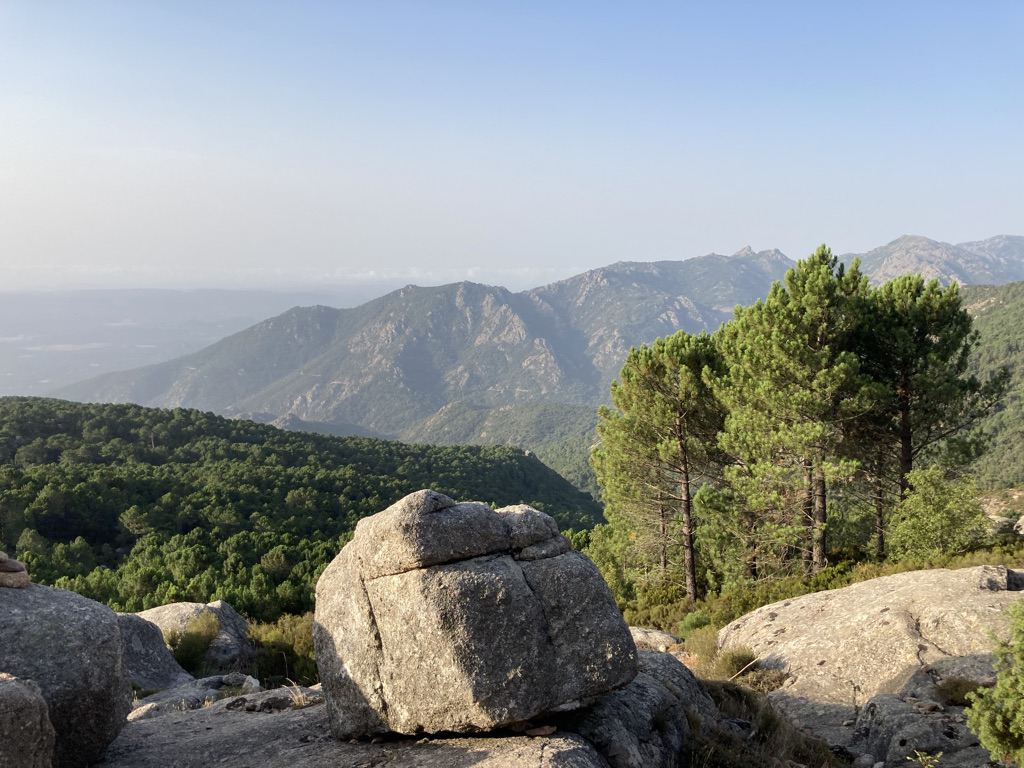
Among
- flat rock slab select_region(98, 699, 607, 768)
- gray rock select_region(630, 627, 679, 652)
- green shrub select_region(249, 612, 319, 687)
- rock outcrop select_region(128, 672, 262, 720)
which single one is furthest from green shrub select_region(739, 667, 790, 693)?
green shrub select_region(249, 612, 319, 687)

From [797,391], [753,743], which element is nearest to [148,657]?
[753,743]

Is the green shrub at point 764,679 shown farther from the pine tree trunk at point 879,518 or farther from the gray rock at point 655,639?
the pine tree trunk at point 879,518

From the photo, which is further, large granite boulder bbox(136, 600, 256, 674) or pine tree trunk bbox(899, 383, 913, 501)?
pine tree trunk bbox(899, 383, 913, 501)

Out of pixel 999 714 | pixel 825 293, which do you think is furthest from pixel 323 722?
pixel 825 293

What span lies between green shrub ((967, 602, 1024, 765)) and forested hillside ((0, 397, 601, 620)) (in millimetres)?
30260

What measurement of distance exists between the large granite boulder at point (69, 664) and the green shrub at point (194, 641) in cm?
1339

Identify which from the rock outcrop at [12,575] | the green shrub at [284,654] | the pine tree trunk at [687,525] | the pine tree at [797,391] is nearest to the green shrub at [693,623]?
the pine tree trunk at [687,525]

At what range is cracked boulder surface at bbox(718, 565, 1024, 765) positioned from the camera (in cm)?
1425

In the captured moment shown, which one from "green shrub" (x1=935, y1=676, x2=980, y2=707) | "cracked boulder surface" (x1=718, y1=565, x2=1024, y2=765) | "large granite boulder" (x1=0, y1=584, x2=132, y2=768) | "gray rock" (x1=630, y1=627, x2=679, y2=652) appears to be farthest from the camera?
"gray rock" (x1=630, y1=627, x2=679, y2=652)

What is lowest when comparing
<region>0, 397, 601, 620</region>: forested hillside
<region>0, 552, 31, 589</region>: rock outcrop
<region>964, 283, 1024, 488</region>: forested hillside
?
<region>964, 283, 1024, 488</region>: forested hillside

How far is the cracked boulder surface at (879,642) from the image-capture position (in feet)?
46.8

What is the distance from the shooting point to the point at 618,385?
26.3 m

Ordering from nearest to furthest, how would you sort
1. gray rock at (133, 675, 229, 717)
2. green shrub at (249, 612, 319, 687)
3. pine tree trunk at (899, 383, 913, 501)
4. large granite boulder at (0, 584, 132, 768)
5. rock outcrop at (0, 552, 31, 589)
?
large granite boulder at (0, 584, 132, 768)
rock outcrop at (0, 552, 31, 589)
gray rock at (133, 675, 229, 717)
green shrub at (249, 612, 319, 687)
pine tree trunk at (899, 383, 913, 501)

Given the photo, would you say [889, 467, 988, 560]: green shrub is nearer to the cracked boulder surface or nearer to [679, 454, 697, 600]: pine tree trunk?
the cracked boulder surface
